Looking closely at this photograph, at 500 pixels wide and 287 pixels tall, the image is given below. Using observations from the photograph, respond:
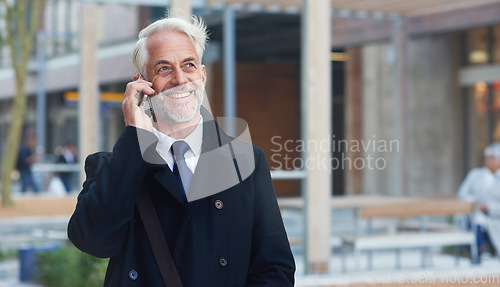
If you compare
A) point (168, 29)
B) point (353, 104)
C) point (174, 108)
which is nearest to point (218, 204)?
point (174, 108)

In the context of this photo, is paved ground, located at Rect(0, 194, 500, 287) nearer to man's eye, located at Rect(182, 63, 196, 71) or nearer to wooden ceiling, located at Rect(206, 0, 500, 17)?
wooden ceiling, located at Rect(206, 0, 500, 17)

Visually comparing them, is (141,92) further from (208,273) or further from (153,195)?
(208,273)

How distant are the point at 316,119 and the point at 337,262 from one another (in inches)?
133

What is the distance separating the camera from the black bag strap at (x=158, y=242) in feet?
7.27

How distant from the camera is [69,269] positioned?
838 centimetres

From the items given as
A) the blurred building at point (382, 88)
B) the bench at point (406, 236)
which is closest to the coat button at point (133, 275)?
the bench at point (406, 236)

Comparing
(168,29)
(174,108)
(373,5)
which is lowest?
(174,108)

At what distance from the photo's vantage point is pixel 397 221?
12.8m

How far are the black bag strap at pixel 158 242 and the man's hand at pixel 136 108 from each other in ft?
0.68

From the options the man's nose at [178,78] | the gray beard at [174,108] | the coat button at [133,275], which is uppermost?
the man's nose at [178,78]

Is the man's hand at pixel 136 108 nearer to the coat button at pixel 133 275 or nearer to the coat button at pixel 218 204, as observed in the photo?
the coat button at pixel 218 204

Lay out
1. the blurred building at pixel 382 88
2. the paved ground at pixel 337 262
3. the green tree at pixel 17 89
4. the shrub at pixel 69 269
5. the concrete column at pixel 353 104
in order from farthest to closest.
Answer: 1. the concrete column at pixel 353 104
2. the green tree at pixel 17 89
3. the blurred building at pixel 382 88
4. the shrub at pixel 69 269
5. the paved ground at pixel 337 262

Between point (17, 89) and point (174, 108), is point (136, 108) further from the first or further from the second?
point (17, 89)

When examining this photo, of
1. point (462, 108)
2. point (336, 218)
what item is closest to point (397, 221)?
point (336, 218)
